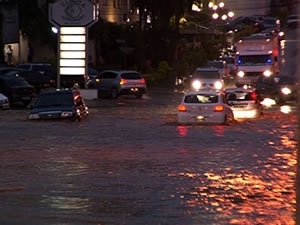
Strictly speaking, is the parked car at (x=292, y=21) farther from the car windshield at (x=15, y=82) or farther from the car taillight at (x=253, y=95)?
the car windshield at (x=15, y=82)

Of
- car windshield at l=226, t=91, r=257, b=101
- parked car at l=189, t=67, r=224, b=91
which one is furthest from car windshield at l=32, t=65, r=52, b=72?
car windshield at l=226, t=91, r=257, b=101

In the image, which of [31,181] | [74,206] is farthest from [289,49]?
[31,181]

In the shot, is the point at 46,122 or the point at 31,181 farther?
the point at 46,122

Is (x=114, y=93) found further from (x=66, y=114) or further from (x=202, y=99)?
(x=202, y=99)

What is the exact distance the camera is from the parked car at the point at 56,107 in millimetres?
34000

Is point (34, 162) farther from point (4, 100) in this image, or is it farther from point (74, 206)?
point (4, 100)

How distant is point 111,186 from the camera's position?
58.7 feet

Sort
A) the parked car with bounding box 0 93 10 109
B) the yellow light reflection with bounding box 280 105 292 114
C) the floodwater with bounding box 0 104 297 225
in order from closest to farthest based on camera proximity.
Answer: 1. the floodwater with bounding box 0 104 297 225
2. the parked car with bounding box 0 93 10 109
3. the yellow light reflection with bounding box 280 105 292 114

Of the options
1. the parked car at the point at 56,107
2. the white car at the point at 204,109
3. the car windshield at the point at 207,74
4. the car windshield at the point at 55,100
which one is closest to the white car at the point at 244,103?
the white car at the point at 204,109

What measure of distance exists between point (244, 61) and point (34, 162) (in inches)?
1401

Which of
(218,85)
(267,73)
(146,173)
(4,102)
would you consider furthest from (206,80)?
(146,173)

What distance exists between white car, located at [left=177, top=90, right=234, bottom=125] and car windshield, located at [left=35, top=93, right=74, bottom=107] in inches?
180

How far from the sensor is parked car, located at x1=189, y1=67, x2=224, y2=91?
50156 mm

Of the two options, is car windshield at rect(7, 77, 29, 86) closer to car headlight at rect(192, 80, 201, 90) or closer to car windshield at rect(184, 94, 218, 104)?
car headlight at rect(192, 80, 201, 90)
